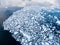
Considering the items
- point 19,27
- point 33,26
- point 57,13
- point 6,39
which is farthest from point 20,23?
point 57,13

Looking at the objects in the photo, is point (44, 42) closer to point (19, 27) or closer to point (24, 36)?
point (24, 36)

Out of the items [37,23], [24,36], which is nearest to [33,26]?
[37,23]

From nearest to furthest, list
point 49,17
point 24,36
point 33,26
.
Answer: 1. point 24,36
2. point 33,26
3. point 49,17

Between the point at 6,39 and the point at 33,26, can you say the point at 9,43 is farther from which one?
the point at 33,26

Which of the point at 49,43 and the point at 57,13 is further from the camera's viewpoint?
the point at 57,13

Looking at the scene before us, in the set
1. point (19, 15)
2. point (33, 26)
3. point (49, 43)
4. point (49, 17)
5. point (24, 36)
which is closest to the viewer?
point (49, 43)

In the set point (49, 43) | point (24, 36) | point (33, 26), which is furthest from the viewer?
point (33, 26)
